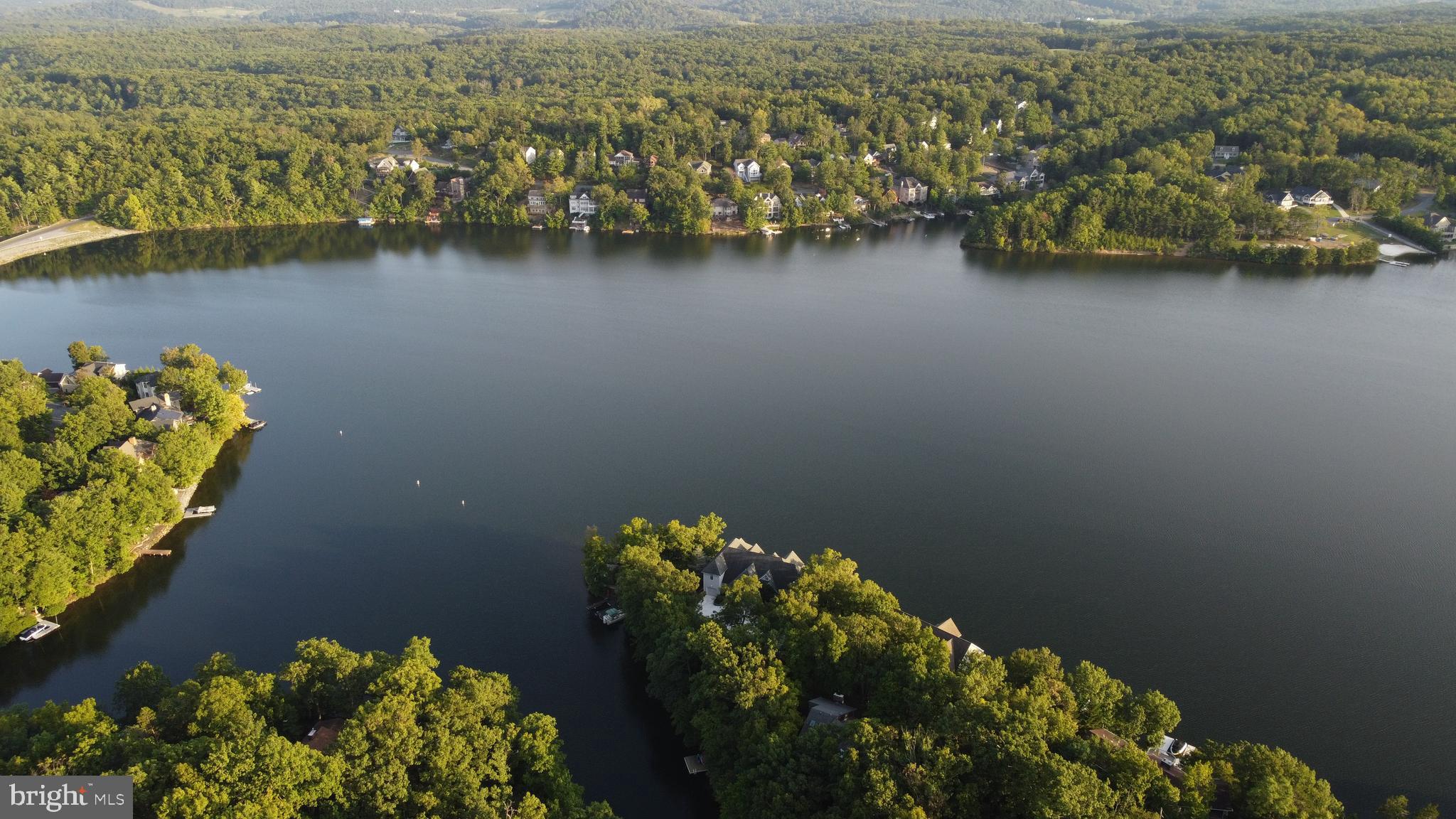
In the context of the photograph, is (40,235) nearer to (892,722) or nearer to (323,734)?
(323,734)

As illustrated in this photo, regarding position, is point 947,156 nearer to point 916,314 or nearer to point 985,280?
point 985,280

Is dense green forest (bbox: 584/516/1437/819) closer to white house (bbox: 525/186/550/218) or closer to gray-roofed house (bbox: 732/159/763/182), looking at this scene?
white house (bbox: 525/186/550/218)

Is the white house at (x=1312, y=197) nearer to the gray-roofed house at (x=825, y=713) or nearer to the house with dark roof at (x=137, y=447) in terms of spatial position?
the gray-roofed house at (x=825, y=713)

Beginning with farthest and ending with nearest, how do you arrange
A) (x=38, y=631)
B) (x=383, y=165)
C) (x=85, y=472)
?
(x=383, y=165) < (x=85, y=472) < (x=38, y=631)

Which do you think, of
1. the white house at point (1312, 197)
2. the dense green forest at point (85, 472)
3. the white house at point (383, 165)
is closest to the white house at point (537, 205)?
the white house at point (383, 165)

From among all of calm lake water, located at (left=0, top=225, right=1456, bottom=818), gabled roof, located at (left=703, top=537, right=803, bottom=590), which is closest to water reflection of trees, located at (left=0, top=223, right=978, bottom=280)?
calm lake water, located at (left=0, top=225, right=1456, bottom=818)

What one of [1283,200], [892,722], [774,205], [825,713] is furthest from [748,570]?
[1283,200]
